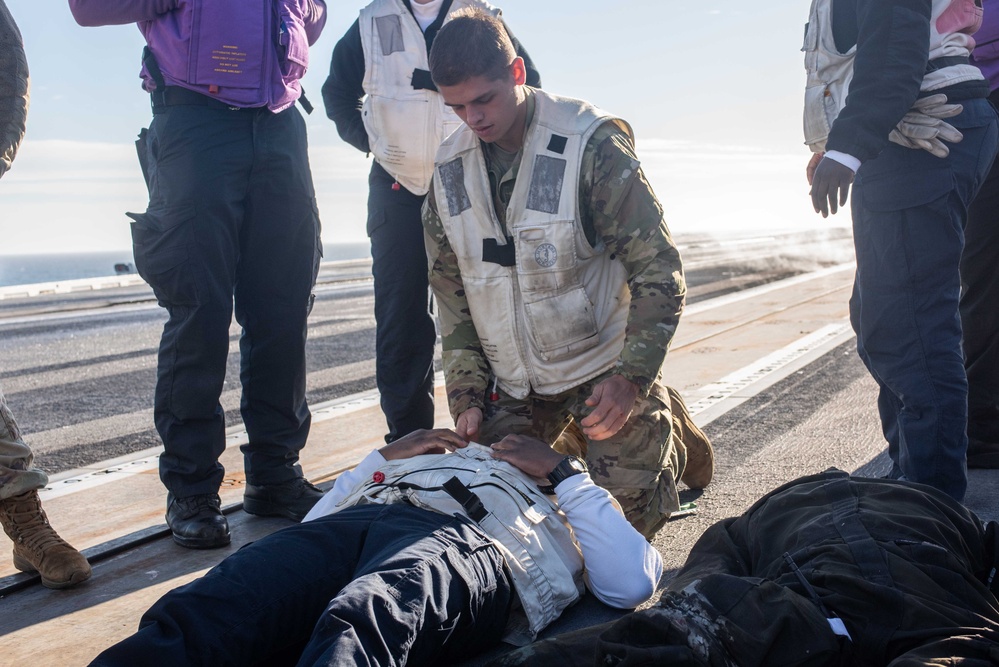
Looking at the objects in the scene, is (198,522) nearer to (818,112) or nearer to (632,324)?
(632,324)

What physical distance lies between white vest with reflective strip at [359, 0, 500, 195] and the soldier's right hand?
47.4 inches

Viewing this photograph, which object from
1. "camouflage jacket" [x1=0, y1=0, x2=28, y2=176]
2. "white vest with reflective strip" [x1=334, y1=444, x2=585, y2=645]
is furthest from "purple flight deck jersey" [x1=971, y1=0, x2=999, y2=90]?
"camouflage jacket" [x1=0, y1=0, x2=28, y2=176]

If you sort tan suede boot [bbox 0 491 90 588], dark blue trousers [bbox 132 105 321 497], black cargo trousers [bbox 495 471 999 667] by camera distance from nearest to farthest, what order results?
1. black cargo trousers [bbox 495 471 999 667]
2. tan suede boot [bbox 0 491 90 588]
3. dark blue trousers [bbox 132 105 321 497]

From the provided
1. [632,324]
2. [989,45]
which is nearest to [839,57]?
[989,45]

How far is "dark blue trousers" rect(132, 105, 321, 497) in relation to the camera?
3.33m

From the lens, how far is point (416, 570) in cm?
210

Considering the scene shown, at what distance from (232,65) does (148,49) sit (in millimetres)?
332

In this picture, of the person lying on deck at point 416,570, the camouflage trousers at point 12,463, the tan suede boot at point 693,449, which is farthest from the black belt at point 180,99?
the tan suede boot at point 693,449

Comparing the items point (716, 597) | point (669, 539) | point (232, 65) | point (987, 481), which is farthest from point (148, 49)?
point (987, 481)

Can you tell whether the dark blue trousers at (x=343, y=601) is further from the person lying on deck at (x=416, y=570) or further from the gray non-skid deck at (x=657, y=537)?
the gray non-skid deck at (x=657, y=537)

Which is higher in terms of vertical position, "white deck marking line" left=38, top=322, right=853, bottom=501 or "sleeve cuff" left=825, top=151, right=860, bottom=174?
"sleeve cuff" left=825, top=151, right=860, bottom=174

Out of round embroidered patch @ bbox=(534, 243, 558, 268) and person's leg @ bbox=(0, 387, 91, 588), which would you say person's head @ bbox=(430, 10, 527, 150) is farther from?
person's leg @ bbox=(0, 387, 91, 588)

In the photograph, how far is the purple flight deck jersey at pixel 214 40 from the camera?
3365mm

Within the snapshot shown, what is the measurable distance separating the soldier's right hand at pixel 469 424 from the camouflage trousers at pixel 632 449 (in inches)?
5.3
